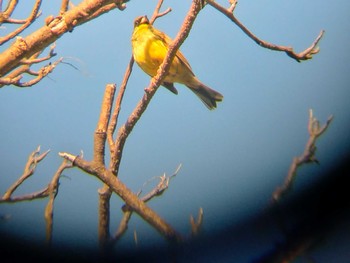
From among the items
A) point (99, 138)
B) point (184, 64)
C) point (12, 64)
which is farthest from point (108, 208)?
point (184, 64)

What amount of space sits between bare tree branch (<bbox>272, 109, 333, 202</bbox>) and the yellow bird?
0.97 metres

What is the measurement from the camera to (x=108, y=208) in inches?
78.8

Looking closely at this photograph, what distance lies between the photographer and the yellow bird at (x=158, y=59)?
10.4 feet

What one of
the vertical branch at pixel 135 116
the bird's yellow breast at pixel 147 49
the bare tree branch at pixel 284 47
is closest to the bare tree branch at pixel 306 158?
the bare tree branch at pixel 284 47

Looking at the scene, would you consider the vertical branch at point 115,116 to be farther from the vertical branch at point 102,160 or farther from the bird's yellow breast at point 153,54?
the bird's yellow breast at point 153,54

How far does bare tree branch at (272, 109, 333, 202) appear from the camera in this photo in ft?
7.08

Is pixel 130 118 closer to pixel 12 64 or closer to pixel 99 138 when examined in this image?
pixel 99 138

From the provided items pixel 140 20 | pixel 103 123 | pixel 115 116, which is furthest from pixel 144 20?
pixel 103 123

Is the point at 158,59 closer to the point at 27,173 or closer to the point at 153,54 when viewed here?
the point at 153,54

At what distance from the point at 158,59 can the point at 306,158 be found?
4.89ft

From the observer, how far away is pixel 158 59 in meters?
3.21

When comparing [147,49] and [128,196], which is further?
[147,49]

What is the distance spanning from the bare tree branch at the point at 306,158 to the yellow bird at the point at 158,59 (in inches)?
38.2

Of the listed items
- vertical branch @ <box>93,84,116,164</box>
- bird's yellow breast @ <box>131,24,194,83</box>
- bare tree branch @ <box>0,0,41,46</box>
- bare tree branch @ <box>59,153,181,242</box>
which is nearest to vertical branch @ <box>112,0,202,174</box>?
vertical branch @ <box>93,84,116,164</box>
